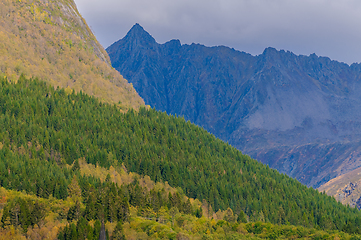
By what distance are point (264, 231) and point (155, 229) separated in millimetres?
58351

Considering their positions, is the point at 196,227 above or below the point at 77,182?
below

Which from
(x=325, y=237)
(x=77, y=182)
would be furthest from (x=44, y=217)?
(x=325, y=237)

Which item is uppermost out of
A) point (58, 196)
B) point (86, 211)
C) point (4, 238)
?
point (58, 196)

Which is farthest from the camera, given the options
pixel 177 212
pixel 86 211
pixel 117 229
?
pixel 177 212

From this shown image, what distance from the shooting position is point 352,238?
176 metres

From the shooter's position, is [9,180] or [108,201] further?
[9,180]

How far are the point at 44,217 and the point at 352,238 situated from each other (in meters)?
119

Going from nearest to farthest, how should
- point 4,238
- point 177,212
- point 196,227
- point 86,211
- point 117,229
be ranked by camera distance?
1. point 4,238
2. point 117,229
3. point 86,211
4. point 196,227
5. point 177,212

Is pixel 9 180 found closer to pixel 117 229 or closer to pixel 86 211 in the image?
pixel 86 211

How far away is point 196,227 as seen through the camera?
16988 cm

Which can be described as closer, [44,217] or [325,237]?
[44,217]

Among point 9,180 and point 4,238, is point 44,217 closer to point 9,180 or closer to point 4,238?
point 4,238

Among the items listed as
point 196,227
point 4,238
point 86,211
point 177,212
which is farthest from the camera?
point 177,212

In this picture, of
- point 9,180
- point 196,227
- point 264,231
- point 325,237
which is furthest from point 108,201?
point 325,237
